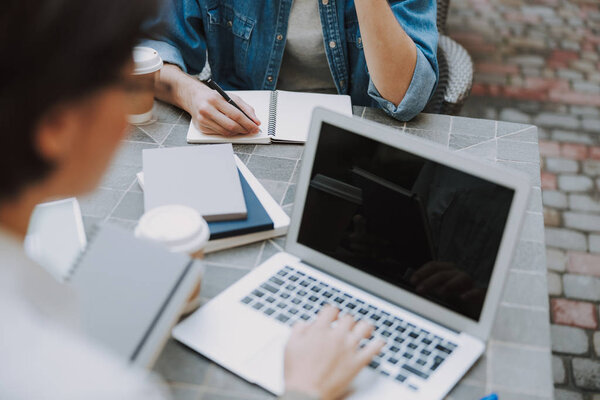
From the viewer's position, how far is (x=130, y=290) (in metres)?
0.89

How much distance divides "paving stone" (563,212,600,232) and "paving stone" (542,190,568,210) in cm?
6

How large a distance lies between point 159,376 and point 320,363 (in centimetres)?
24

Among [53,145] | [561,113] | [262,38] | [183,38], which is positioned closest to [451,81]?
[262,38]

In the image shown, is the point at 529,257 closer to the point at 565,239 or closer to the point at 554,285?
the point at 554,285

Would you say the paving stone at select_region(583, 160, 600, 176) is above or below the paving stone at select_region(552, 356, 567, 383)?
above

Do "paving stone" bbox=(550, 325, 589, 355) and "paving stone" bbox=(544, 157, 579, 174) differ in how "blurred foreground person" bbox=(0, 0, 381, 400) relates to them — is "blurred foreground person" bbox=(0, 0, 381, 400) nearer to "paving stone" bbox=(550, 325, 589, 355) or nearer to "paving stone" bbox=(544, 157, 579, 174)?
"paving stone" bbox=(550, 325, 589, 355)

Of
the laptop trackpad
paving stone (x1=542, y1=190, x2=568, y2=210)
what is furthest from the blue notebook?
paving stone (x1=542, y1=190, x2=568, y2=210)

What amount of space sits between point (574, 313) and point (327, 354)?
1.64 meters

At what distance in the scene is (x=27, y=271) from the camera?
2.16ft

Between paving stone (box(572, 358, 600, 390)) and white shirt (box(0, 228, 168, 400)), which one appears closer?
white shirt (box(0, 228, 168, 400))

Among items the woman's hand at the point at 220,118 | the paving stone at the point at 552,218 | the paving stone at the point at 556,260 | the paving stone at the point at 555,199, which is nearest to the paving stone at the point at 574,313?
the paving stone at the point at 556,260

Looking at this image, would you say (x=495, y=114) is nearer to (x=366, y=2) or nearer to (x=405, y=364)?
(x=366, y=2)

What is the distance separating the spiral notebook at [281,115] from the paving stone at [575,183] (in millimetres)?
1609

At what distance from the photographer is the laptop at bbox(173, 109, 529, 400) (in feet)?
2.97
